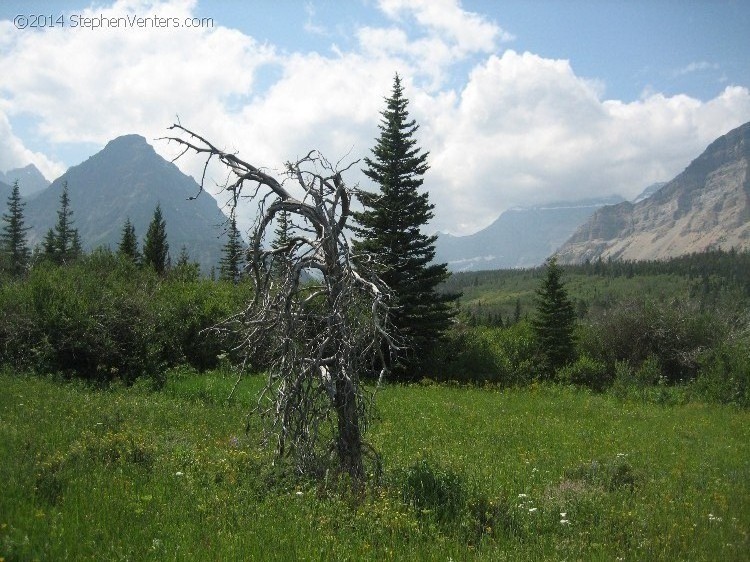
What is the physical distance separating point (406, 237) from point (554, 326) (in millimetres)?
11861

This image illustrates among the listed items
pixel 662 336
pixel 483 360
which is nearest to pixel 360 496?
pixel 483 360

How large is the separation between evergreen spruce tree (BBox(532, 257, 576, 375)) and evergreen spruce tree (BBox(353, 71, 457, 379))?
780 cm

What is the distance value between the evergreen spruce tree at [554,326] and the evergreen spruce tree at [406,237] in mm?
7800

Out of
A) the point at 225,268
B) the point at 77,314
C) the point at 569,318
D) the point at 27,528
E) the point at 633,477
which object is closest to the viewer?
the point at 27,528

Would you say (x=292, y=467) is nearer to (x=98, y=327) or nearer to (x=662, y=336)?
(x=98, y=327)

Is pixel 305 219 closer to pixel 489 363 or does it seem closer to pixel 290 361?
pixel 290 361

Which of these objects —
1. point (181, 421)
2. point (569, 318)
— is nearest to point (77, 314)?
point (181, 421)

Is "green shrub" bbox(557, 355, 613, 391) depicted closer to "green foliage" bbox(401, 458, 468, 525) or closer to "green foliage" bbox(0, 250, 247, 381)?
"green foliage" bbox(0, 250, 247, 381)

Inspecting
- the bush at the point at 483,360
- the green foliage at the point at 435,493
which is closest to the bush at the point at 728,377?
the bush at the point at 483,360

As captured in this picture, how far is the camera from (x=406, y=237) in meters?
25.6

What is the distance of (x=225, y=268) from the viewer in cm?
5694

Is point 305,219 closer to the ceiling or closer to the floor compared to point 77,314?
closer to the ceiling

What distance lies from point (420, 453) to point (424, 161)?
18748mm

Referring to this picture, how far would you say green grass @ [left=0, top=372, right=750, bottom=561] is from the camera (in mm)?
5414
